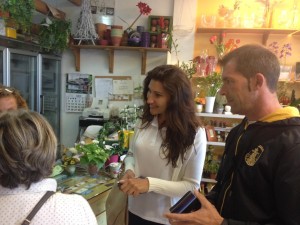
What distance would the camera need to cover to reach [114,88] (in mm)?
4078

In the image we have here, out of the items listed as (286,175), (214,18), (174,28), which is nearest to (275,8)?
(214,18)

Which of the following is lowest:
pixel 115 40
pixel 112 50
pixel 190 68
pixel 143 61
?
pixel 190 68

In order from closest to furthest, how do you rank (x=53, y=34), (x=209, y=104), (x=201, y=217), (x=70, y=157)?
(x=201, y=217)
(x=70, y=157)
(x=209, y=104)
(x=53, y=34)

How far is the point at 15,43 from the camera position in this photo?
2920 millimetres

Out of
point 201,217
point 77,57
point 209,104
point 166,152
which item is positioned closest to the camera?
point 201,217

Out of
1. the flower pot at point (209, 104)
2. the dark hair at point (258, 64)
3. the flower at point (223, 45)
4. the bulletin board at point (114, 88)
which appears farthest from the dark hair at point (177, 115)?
the bulletin board at point (114, 88)

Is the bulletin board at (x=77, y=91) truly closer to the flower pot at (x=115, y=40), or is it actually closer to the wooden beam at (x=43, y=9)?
the flower pot at (x=115, y=40)

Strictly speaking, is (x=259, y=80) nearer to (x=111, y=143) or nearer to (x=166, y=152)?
(x=166, y=152)

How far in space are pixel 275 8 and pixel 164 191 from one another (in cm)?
298

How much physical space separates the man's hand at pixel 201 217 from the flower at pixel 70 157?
3.45ft

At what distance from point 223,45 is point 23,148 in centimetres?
299

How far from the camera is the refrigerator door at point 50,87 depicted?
3.57m

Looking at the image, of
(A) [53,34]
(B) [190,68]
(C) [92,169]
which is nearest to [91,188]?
(C) [92,169]

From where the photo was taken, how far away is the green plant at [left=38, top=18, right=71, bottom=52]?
10.9ft
